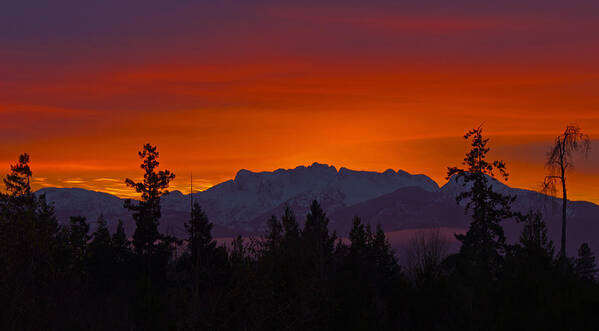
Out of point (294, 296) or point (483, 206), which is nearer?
point (294, 296)

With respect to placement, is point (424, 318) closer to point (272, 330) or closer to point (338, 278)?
point (338, 278)

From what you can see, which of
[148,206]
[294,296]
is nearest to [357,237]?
[148,206]

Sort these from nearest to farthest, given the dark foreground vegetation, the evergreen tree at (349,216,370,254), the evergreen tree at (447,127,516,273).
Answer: the dark foreground vegetation → the evergreen tree at (447,127,516,273) → the evergreen tree at (349,216,370,254)

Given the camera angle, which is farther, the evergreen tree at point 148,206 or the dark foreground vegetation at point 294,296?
the evergreen tree at point 148,206

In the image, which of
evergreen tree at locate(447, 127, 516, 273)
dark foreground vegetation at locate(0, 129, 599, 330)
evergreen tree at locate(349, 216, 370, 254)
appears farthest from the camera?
evergreen tree at locate(349, 216, 370, 254)

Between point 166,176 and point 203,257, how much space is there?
1160 centimetres

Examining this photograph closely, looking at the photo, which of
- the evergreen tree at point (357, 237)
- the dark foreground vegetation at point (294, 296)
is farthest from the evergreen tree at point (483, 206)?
the evergreen tree at point (357, 237)

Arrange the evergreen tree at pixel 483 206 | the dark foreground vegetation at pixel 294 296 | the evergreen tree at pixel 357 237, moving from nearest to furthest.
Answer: the dark foreground vegetation at pixel 294 296, the evergreen tree at pixel 483 206, the evergreen tree at pixel 357 237

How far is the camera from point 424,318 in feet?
98.4

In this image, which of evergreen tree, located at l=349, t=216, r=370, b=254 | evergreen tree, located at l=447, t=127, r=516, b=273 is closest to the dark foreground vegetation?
evergreen tree, located at l=447, t=127, r=516, b=273

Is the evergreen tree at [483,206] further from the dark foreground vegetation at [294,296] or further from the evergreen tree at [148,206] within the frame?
the evergreen tree at [148,206]

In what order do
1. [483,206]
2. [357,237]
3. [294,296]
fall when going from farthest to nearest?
1. [357,237]
2. [483,206]
3. [294,296]

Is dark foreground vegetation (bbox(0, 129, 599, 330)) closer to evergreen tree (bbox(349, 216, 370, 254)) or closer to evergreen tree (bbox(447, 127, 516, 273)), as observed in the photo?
evergreen tree (bbox(447, 127, 516, 273))

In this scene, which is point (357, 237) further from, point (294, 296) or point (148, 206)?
point (294, 296)
